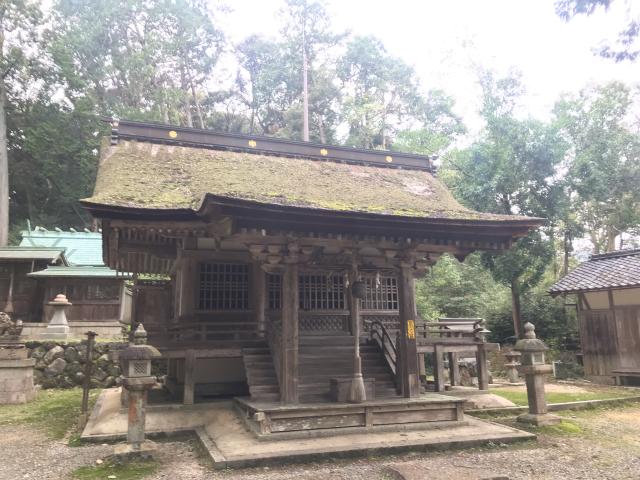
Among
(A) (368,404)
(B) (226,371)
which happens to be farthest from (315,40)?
(A) (368,404)

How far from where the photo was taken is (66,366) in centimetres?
1605

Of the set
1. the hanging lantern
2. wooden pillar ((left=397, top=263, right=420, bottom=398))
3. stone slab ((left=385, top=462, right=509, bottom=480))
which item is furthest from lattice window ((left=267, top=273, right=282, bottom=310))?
stone slab ((left=385, top=462, right=509, bottom=480))

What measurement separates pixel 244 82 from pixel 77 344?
3025cm

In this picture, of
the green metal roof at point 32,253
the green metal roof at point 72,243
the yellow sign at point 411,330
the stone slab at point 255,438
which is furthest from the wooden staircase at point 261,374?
the green metal roof at point 72,243

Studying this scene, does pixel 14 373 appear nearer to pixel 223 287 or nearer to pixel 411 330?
pixel 223 287

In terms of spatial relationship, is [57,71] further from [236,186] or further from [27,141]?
[236,186]

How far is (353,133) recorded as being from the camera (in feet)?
126

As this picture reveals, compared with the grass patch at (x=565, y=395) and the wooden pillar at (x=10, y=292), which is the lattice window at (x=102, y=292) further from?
the grass patch at (x=565, y=395)

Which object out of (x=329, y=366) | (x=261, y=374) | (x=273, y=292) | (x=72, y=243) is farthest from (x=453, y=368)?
(x=72, y=243)

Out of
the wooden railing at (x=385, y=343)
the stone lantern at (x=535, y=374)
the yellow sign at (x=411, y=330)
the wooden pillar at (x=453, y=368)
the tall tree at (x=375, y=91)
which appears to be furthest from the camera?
the tall tree at (x=375, y=91)

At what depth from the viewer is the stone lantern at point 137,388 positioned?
23.1 feet

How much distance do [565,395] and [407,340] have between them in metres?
6.90

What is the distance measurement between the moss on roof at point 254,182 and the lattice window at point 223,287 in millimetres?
1964

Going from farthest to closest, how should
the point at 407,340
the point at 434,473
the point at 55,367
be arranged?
1. the point at 55,367
2. the point at 407,340
3. the point at 434,473
